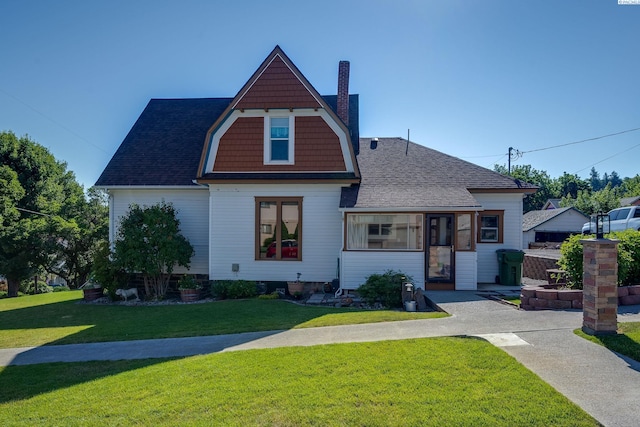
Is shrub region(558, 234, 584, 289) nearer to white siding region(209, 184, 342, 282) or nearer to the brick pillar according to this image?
the brick pillar

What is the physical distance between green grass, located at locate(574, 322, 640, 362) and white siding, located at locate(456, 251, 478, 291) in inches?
188

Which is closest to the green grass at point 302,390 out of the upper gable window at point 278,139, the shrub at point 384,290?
the shrub at point 384,290

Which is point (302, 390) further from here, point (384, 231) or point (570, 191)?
point (570, 191)

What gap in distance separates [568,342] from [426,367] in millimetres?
2670

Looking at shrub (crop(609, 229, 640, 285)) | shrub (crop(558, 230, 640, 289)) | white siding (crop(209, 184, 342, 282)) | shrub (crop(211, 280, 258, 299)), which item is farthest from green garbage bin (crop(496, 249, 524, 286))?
shrub (crop(211, 280, 258, 299))

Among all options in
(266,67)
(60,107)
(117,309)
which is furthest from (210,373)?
(60,107)

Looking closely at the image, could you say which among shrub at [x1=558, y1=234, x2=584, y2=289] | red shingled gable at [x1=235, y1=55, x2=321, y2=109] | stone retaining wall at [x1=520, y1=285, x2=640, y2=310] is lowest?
stone retaining wall at [x1=520, y1=285, x2=640, y2=310]

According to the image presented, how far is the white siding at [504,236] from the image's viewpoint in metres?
12.5

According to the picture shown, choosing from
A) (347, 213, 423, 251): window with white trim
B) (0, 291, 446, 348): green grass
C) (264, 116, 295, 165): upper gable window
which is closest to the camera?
(0, 291, 446, 348): green grass

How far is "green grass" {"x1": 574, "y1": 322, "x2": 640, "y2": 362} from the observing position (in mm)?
A: 4995

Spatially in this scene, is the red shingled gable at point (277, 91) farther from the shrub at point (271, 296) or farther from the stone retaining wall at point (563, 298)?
the stone retaining wall at point (563, 298)

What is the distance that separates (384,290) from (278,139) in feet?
21.4

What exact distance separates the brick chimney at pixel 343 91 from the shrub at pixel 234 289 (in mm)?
7268

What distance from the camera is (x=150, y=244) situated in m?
11.4
